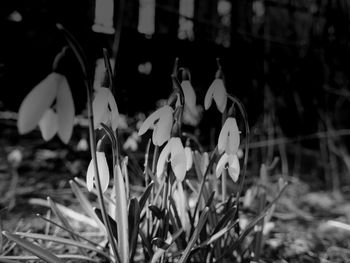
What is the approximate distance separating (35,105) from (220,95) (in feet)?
1.63

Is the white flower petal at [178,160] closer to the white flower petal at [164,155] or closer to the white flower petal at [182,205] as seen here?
the white flower petal at [164,155]

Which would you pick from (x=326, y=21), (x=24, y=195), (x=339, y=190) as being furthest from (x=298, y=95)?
(x=24, y=195)

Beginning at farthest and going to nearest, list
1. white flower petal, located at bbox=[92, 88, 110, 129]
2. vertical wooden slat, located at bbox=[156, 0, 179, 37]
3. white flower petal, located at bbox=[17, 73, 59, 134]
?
1. vertical wooden slat, located at bbox=[156, 0, 179, 37]
2. white flower petal, located at bbox=[92, 88, 110, 129]
3. white flower petal, located at bbox=[17, 73, 59, 134]

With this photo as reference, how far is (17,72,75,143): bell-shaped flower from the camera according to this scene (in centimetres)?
56

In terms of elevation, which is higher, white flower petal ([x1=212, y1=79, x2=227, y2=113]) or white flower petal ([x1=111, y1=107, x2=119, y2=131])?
white flower petal ([x1=212, y1=79, x2=227, y2=113])

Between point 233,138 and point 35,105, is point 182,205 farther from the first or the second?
point 35,105

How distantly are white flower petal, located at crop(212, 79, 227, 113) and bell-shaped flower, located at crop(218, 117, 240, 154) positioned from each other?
1.9 inches

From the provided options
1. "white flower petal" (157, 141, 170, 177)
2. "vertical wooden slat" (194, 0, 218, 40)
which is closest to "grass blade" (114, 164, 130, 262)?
"white flower petal" (157, 141, 170, 177)

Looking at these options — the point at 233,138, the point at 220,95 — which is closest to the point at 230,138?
the point at 233,138

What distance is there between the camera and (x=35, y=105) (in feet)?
1.88

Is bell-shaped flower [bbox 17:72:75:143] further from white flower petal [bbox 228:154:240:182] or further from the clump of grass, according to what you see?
white flower petal [bbox 228:154:240:182]

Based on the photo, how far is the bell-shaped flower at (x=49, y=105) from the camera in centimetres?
56

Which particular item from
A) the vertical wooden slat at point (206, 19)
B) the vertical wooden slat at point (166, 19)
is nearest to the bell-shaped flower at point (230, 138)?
the vertical wooden slat at point (166, 19)

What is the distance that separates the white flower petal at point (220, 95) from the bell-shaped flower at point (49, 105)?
431mm
